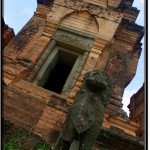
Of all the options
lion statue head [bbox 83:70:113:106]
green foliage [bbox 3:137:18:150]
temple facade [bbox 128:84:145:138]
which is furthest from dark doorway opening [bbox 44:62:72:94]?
temple facade [bbox 128:84:145:138]

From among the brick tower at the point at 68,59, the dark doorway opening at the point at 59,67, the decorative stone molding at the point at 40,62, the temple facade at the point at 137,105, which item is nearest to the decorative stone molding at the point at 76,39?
the brick tower at the point at 68,59

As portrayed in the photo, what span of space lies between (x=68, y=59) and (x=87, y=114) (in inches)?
216

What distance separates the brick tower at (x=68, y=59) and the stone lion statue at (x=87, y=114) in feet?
6.46

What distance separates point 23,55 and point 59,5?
234cm

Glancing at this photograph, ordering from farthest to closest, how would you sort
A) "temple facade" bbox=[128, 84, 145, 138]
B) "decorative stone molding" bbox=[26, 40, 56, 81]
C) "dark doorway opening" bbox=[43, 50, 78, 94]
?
"temple facade" bbox=[128, 84, 145, 138]
"dark doorway opening" bbox=[43, 50, 78, 94]
"decorative stone molding" bbox=[26, 40, 56, 81]

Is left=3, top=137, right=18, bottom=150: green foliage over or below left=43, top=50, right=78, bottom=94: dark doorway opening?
below

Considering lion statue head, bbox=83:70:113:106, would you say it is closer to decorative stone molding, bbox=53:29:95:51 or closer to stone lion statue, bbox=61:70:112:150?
stone lion statue, bbox=61:70:112:150

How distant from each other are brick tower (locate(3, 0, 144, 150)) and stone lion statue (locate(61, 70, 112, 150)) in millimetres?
1968

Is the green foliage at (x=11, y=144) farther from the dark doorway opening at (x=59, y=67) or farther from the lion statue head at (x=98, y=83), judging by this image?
the dark doorway opening at (x=59, y=67)

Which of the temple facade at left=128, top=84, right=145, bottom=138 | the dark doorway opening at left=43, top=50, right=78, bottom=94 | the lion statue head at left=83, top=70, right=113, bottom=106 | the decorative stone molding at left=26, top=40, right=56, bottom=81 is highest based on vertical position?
the temple facade at left=128, top=84, right=145, bottom=138

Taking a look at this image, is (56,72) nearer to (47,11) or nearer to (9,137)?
(47,11)

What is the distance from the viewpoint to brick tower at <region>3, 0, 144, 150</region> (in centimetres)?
728

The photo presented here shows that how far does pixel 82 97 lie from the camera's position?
4.98 metres

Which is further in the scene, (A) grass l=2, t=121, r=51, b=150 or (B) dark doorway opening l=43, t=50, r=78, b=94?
(B) dark doorway opening l=43, t=50, r=78, b=94
